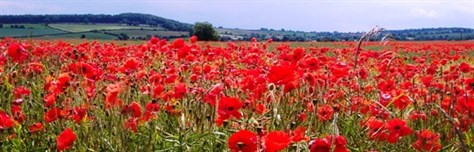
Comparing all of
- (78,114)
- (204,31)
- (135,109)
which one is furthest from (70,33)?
(135,109)

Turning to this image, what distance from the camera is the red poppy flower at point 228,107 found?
2486 millimetres

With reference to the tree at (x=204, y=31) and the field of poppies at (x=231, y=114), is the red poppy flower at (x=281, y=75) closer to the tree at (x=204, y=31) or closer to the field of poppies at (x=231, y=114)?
the field of poppies at (x=231, y=114)

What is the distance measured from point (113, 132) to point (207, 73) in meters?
1.24

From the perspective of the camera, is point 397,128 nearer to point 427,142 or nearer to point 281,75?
point 427,142

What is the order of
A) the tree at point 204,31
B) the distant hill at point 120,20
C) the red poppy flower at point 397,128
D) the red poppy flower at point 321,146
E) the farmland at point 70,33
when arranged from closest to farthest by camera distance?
the red poppy flower at point 321,146 → the red poppy flower at point 397,128 → the farmland at point 70,33 → the tree at point 204,31 → the distant hill at point 120,20

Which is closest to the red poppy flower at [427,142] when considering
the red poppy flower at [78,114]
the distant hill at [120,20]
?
the red poppy flower at [78,114]

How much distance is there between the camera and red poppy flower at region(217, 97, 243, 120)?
2.49 metres

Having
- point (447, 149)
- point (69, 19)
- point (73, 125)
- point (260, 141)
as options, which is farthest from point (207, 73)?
point (69, 19)

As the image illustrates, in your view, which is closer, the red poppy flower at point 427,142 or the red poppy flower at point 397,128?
the red poppy flower at point 397,128

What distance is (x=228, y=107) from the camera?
2.51m

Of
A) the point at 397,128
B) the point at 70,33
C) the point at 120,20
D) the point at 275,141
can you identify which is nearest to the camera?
the point at 275,141

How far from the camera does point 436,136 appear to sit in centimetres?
274

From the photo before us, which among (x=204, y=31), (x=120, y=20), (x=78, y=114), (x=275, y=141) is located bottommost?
(x=120, y=20)

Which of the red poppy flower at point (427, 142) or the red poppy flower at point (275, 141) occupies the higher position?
the red poppy flower at point (275, 141)
